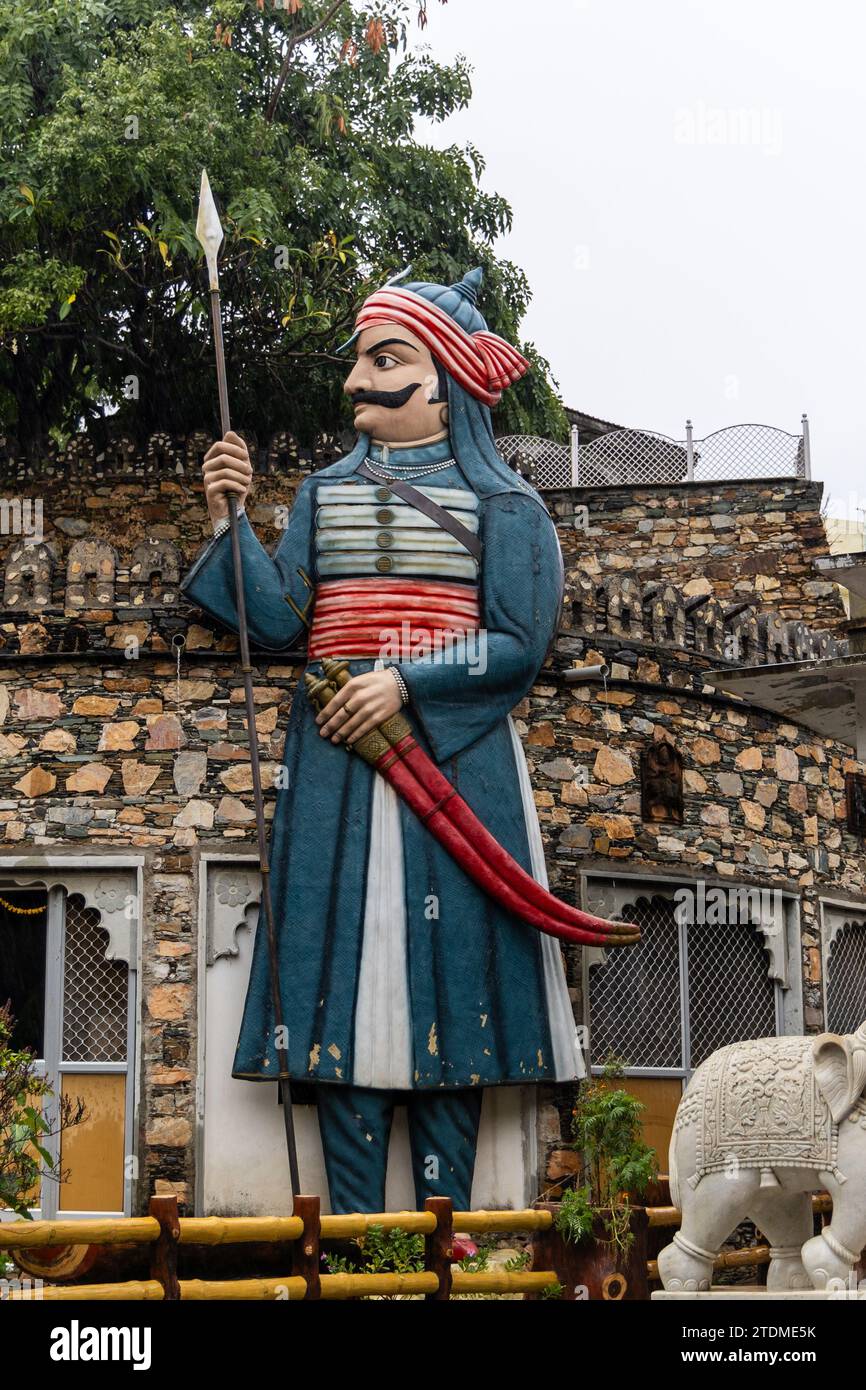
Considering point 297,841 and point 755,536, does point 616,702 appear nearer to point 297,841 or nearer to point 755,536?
point 297,841

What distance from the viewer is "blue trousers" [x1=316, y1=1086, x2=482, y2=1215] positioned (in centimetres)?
1076

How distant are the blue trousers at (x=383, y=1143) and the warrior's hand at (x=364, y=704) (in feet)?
6.43

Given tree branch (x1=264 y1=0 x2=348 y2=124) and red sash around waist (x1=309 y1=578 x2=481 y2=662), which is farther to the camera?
tree branch (x1=264 y1=0 x2=348 y2=124)

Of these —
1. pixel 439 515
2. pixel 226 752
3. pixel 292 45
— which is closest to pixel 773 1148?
pixel 439 515

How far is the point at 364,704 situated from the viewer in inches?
435

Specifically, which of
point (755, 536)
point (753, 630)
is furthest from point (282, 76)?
point (753, 630)

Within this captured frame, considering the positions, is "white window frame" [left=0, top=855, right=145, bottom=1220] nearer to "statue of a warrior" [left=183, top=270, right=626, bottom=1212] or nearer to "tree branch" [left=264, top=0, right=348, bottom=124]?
"statue of a warrior" [left=183, top=270, right=626, bottom=1212]

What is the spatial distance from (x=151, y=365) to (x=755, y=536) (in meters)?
6.10

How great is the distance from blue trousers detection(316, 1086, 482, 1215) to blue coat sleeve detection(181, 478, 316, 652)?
2.63m

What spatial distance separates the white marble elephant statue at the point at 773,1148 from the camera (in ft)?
27.6

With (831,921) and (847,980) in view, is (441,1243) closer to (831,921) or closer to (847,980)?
(831,921)

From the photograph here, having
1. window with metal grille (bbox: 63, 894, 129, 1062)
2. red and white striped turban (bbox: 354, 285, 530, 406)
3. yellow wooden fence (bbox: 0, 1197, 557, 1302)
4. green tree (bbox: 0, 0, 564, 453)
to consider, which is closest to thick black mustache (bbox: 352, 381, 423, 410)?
red and white striped turban (bbox: 354, 285, 530, 406)

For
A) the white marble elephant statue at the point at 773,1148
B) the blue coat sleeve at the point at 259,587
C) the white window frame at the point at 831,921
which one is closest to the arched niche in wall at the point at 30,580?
the blue coat sleeve at the point at 259,587

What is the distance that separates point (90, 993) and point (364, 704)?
2428 mm
